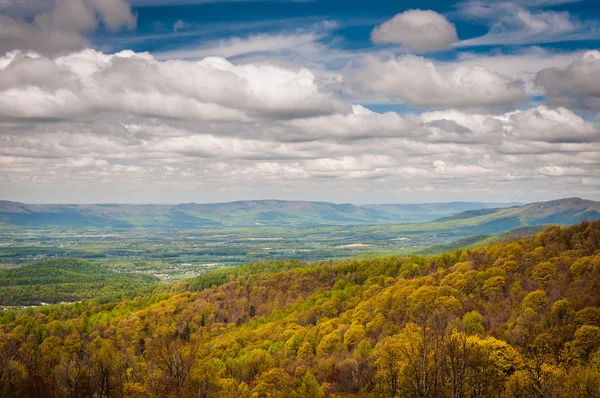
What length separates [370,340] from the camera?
115 m

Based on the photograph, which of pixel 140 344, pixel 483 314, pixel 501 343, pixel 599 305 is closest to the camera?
pixel 501 343

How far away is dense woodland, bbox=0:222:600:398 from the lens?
6756cm

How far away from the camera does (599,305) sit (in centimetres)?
9019

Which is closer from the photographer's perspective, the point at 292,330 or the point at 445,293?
the point at 445,293

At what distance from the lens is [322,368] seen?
Result: 319 ft

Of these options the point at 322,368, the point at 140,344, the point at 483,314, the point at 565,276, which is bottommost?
the point at 140,344

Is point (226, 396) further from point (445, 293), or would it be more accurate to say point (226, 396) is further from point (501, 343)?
point (445, 293)

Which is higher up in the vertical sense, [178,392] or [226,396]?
[178,392]

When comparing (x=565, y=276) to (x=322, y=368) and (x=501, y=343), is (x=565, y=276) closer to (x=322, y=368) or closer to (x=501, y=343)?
(x=501, y=343)

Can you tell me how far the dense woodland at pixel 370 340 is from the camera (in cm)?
6756

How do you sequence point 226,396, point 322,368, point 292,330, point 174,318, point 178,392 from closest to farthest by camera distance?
point 178,392 < point 226,396 < point 322,368 < point 292,330 < point 174,318

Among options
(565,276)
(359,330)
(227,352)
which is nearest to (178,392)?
(359,330)

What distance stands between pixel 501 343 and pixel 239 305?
135m

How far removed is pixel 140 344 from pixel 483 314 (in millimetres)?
102076
